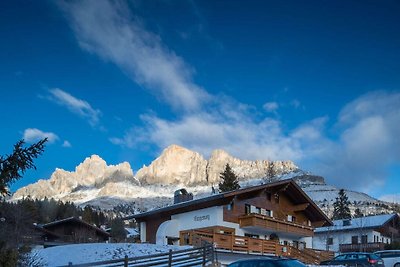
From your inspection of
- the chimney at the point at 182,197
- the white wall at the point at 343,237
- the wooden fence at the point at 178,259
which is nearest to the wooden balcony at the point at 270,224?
the chimney at the point at 182,197

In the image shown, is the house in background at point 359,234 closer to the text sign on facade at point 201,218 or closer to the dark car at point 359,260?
the text sign on facade at point 201,218

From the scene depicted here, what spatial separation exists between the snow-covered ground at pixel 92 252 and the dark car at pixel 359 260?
10006mm

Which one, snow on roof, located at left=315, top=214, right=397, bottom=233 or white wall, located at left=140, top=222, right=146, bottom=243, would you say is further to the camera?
snow on roof, located at left=315, top=214, right=397, bottom=233

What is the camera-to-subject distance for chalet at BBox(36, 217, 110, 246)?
55.3 m

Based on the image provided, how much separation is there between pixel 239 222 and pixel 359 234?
33.5 metres

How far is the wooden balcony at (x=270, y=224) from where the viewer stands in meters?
38.0

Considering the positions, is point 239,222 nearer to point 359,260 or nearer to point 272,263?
point 359,260

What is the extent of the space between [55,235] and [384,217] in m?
46.5

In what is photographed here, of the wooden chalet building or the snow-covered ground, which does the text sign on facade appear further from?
the snow-covered ground

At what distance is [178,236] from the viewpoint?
39.2 metres

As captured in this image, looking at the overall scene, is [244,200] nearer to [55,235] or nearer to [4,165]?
[55,235]

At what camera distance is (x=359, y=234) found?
214 feet

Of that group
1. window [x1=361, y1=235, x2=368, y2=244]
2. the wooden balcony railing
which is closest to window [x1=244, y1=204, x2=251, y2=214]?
the wooden balcony railing

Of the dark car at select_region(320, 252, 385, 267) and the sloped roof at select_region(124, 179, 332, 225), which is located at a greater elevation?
the sloped roof at select_region(124, 179, 332, 225)
